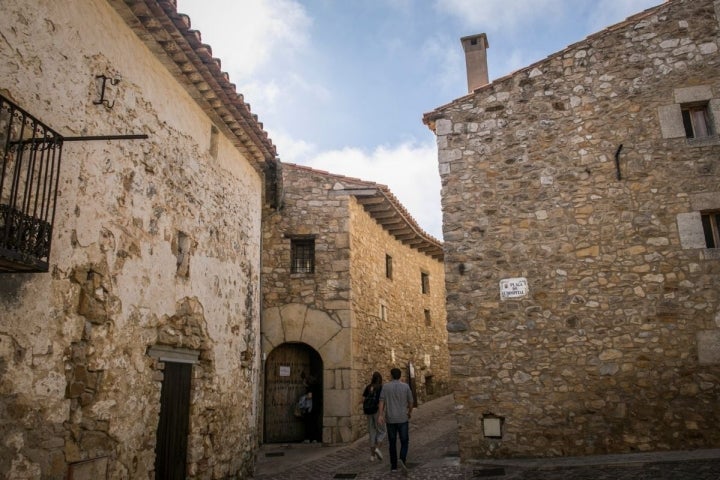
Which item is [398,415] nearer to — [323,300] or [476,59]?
[323,300]

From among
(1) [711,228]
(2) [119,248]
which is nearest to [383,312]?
(1) [711,228]

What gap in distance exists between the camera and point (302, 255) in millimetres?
11117

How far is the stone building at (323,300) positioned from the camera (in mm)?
10438

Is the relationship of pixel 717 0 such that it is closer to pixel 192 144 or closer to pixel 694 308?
pixel 694 308

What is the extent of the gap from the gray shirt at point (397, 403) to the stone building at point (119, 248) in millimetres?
1907

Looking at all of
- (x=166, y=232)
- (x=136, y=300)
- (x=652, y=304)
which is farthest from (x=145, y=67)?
(x=652, y=304)

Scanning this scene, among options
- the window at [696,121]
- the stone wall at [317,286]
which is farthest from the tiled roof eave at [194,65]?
the window at [696,121]

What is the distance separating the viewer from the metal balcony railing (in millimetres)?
3150

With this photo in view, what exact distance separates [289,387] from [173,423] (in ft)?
17.0

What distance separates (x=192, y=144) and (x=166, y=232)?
3.92 ft

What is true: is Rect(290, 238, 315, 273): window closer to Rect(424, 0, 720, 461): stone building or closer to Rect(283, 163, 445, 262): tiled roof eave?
Rect(283, 163, 445, 262): tiled roof eave

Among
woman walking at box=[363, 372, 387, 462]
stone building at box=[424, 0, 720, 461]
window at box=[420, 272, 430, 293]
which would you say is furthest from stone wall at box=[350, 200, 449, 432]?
stone building at box=[424, 0, 720, 461]

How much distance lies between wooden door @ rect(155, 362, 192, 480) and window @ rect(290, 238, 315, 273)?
506 centimetres

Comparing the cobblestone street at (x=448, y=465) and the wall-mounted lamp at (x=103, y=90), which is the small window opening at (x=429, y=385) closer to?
the cobblestone street at (x=448, y=465)
